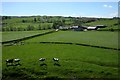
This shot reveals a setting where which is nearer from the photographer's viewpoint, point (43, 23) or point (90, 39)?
point (90, 39)

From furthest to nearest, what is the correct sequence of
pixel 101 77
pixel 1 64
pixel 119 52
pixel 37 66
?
pixel 119 52 < pixel 1 64 < pixel 37 66 < pixel 101 77

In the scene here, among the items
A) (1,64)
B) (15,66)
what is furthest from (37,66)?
(1,64)

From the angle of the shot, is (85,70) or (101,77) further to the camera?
(85,70)

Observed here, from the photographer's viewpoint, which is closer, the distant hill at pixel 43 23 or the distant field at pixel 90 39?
the distant field at pixel 90 39

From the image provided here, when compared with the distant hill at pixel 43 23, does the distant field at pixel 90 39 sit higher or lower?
lower

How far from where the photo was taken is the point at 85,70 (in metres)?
18.8

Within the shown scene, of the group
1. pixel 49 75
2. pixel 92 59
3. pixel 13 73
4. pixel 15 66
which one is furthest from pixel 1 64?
pixel 92 59

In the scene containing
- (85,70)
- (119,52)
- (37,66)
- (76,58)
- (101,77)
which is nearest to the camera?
(101,77)

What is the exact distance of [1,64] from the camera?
22.2m

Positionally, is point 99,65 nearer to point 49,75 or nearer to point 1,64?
point 49,75

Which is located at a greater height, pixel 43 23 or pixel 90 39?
pixel 43 23

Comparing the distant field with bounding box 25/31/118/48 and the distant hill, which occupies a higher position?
the distant hill

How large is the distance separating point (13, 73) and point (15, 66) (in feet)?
7.39

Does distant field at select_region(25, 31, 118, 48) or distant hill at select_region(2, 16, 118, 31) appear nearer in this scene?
distant field at select_region(25, 31, 118, 48)
